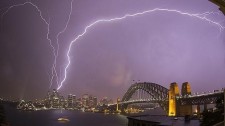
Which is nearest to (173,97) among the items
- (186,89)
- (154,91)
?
(186,89)

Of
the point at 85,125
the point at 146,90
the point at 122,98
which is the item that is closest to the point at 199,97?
the point at 85,125

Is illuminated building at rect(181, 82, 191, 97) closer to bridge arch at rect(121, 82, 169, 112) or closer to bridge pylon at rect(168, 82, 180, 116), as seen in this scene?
bridge pylon at rect(168, 82, 180, 116)

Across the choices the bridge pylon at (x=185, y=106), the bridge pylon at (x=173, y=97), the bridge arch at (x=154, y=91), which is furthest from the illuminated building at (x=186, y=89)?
the bridge arch at (x=154, y=91)

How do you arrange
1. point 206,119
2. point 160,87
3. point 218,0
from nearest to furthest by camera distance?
point 218,0
point 206,119
point 160,87

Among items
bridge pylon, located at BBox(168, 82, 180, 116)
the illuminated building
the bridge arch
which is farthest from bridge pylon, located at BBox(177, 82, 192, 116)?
the bridge arch

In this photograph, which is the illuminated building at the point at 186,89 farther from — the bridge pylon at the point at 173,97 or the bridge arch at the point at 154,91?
the bridge arch at the point at 154,91

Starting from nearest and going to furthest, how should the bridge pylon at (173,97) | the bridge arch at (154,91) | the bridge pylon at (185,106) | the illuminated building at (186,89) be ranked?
the bridge pylon at (185,106), the bridge pylon at (173,97), the illuminated building at (186,89), the bridge arch at (154,91)

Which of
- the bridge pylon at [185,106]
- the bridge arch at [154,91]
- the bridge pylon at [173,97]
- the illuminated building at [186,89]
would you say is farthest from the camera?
the bridge arch at [154,91]

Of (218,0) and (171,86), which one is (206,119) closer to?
(218,0)
